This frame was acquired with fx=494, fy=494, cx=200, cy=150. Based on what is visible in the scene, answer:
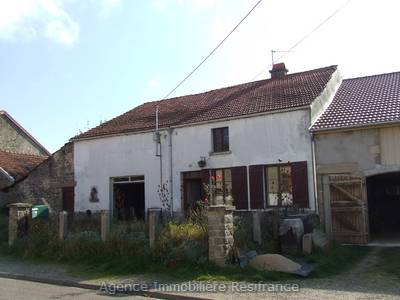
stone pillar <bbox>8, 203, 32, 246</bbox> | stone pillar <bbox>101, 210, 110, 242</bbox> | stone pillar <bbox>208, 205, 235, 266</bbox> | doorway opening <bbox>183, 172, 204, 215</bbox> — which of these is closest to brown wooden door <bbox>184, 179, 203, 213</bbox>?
doorway opening <bbox>183, 172, 204, 215</bbox>

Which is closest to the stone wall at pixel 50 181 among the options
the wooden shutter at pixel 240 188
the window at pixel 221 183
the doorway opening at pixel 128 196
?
the doorway opening at pixel 128 196

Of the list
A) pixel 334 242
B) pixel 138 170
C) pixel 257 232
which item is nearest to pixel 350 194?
pixel 334 242

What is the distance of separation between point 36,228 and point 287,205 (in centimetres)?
887

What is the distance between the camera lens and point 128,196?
23.7 meters

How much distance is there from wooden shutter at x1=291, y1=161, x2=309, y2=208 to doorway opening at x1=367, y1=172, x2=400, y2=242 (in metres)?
4.15

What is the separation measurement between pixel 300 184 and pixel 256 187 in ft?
6.10

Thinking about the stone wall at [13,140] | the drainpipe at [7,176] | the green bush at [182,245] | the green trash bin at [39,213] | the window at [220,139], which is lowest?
the green bush at [182,245]

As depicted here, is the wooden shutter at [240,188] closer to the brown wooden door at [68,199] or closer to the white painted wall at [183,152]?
the white painted wall at [183,152]

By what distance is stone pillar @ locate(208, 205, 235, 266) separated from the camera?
38.7ft

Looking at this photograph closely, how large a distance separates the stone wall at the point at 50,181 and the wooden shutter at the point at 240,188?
9257 mm

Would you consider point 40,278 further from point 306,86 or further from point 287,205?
point 306,86

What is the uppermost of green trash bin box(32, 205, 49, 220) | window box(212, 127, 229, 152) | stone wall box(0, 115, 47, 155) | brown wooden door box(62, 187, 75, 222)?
stone wall box(0, 115, 47, 155)

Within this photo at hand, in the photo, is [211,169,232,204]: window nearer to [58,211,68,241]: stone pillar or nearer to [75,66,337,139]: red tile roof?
[75,66,337,139]: red tile roof

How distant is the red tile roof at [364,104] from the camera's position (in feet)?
57.2
